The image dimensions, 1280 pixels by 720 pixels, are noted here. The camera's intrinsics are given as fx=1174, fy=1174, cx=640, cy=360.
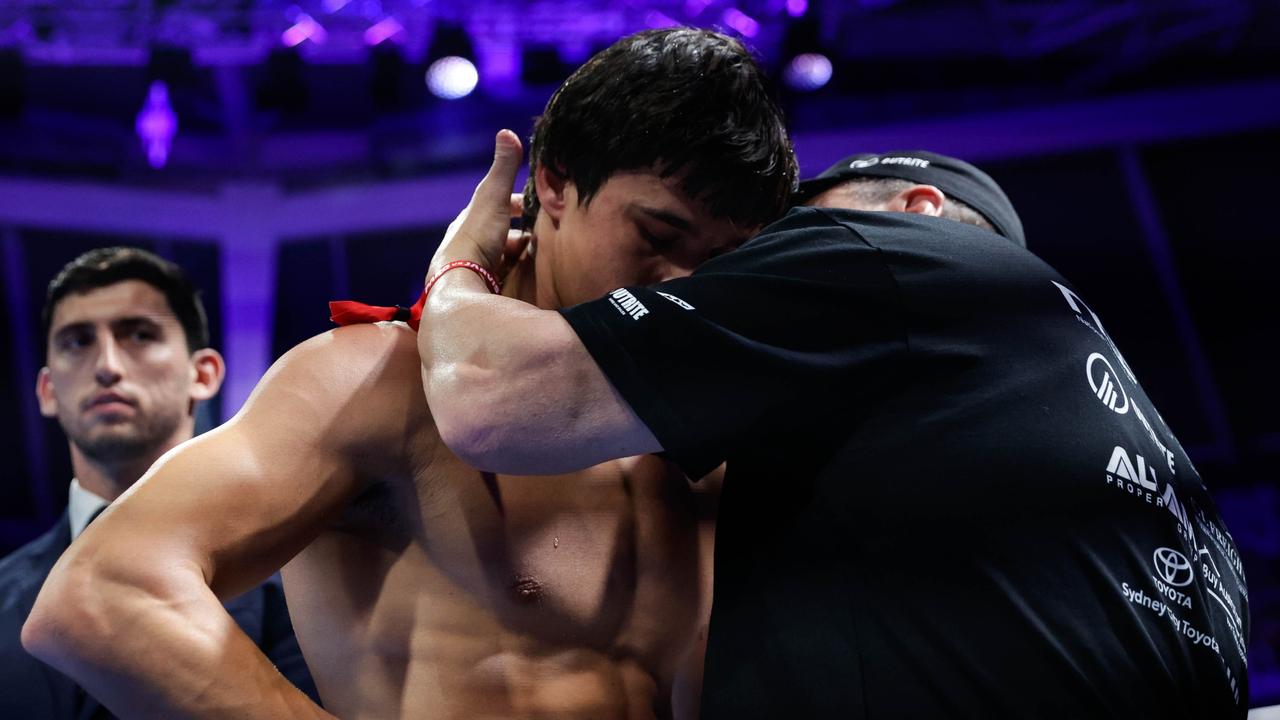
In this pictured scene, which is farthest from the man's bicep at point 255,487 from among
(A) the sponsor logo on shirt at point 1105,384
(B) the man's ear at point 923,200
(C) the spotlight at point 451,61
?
(C) the spotlight at point 451,61

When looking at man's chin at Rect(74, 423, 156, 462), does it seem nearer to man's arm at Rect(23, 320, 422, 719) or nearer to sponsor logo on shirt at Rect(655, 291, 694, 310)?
man's arm at Rect(23, 320, 422, 719)

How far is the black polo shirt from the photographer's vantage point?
1209 mm

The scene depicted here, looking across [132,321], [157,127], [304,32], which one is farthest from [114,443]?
[157,127]

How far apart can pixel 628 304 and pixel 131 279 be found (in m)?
2.54

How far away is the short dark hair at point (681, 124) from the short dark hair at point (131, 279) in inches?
81.1

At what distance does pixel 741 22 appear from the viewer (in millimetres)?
5762

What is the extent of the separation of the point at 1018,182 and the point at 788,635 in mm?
5937

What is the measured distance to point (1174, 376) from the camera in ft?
20.8

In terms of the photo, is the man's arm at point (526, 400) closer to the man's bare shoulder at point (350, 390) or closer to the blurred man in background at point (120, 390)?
the man's bare shoulder at point (350, 390)

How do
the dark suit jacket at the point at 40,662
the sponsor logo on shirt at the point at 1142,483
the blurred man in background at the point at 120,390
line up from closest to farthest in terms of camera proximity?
the sponsor logo on shirt at the point at 1142,483
the dark suit jacket at the point at 40,662
the blurred man in background at the point at 120,390

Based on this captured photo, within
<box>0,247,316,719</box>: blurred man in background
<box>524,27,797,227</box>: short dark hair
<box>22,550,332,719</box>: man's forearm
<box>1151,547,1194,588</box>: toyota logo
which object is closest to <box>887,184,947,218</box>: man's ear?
<box>524,27,797,227</box>: short dark hair

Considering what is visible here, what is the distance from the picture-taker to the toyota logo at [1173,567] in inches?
51.7

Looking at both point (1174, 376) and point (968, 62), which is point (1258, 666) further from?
point (968, 62)

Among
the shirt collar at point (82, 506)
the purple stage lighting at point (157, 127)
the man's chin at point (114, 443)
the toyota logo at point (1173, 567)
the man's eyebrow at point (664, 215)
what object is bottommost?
the toyota logo at point (1173, 567)
